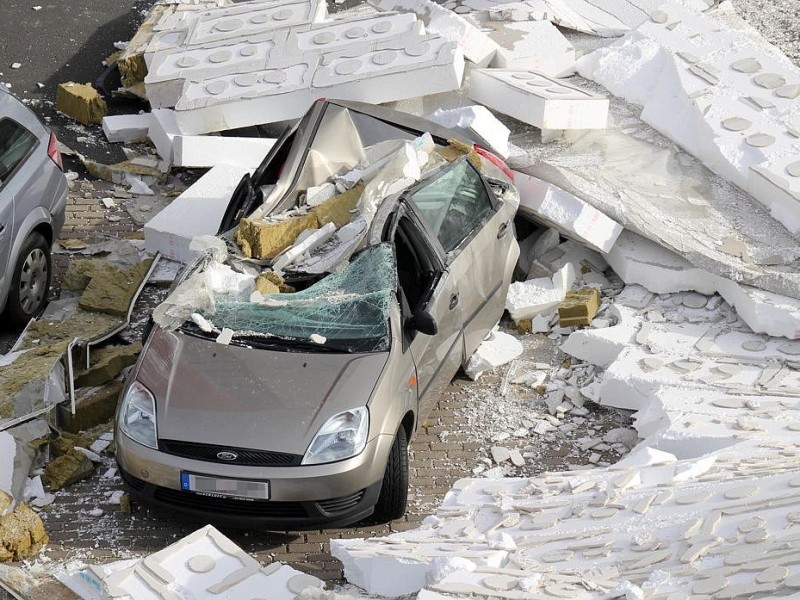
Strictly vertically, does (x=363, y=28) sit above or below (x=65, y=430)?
above

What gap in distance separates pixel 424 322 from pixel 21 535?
2.59 metres

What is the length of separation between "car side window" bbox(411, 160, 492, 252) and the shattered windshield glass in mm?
811

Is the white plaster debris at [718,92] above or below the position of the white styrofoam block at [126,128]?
above

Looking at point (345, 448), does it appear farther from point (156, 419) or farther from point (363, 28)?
point (363, 28)

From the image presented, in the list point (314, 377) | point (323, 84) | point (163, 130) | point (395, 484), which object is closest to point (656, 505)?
point (395, 484)

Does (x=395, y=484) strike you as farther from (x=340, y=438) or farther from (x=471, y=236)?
(x=471, y=236)

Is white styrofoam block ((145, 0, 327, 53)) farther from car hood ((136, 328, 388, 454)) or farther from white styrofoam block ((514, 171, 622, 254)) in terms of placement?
car hood ((136, 328, 388, 454))

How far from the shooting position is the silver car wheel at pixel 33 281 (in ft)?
28.5

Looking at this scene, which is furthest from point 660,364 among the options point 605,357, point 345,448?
point 345,448

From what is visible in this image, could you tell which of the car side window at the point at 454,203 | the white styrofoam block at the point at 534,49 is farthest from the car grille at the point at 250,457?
the white styrofoam block at the point at 534,49

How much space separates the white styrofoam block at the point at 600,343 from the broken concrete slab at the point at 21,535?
13.0 feet

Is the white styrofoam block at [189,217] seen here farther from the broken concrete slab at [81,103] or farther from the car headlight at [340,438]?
the car headlight at [340,438]

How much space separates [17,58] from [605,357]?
7.89 meters

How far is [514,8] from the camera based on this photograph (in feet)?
38.7
